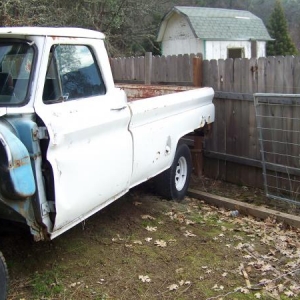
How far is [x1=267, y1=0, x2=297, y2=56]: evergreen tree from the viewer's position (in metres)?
28.4

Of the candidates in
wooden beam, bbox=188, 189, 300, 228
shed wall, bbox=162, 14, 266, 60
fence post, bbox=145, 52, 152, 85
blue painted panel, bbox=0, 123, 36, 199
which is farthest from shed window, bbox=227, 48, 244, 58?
blue painted panel, bbox=0, 123, 36, 199

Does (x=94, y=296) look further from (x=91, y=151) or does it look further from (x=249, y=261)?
(x=249, y=261)

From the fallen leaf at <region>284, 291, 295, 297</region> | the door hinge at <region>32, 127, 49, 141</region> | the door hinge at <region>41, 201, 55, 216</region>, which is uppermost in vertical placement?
the door hinge at <region>32, 127, 49, 141</region>

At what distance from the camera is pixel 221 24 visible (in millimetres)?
24125

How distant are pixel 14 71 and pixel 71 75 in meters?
0.56

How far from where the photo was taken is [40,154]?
Answer: 3.46 m

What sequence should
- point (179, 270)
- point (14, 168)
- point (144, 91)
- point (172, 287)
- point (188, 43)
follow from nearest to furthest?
point (14, 168) < point (172, 287) < point (179, 270) < point (144, 91) < point (188, 43)

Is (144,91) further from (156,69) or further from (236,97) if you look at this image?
(236,97)

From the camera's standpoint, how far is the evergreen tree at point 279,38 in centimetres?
2844

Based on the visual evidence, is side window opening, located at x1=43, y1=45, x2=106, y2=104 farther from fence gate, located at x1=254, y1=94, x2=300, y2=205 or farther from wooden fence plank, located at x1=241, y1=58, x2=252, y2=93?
wooden fence plank, located at x1=241, y1=58, x2=252, y2=93

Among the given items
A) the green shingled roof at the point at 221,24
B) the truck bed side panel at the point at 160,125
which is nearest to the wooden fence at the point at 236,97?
the truck bed side panel at the point at 160,125

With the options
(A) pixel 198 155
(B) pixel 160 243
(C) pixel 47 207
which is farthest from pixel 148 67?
(C) pixel 47 207

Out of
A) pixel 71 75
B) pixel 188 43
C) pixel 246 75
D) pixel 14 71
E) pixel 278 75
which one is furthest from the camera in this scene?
pixel 188 43

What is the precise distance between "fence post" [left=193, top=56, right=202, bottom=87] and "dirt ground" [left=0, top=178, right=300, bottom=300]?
2464 millimetres
